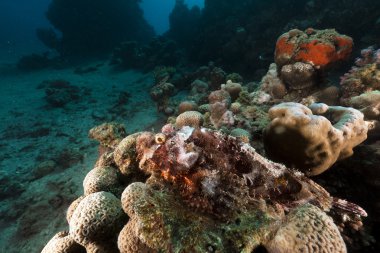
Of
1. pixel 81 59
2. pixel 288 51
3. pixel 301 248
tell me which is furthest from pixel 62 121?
pixel 81 59

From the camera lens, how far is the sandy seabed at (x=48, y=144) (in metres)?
5.66

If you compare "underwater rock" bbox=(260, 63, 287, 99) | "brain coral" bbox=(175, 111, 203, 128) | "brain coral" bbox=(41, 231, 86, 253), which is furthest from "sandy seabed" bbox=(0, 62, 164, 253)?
"underwater rock" bbox=(260, 63, 287, 99)

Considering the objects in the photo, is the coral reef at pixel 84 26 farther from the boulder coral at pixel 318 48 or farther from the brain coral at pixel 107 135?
the brain coral at pixel 107 135

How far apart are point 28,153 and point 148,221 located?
28.2ft

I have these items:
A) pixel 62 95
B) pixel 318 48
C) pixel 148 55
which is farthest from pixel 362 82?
pixel 148 55

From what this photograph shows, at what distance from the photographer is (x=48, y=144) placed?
9242mm

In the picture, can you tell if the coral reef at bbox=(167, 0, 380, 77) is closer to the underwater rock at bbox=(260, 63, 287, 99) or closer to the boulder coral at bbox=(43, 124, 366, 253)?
the underwater rock at bbox=(260, 63, 287, 99)

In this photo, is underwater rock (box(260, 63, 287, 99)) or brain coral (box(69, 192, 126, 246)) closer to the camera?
brain coral (box(69, 192, 126, 246))

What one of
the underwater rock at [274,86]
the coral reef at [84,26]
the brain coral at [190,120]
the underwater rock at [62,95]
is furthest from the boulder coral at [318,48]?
the coral reef at [84,26]

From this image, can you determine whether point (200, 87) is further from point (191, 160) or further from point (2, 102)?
point (2, 102)

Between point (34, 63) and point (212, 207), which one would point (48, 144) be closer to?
point (212, 207)

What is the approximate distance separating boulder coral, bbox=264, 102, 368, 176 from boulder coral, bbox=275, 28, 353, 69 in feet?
11.8

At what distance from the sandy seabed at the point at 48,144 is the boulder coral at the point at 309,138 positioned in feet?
12.8

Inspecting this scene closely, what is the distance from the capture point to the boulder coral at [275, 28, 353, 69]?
6461 mm
